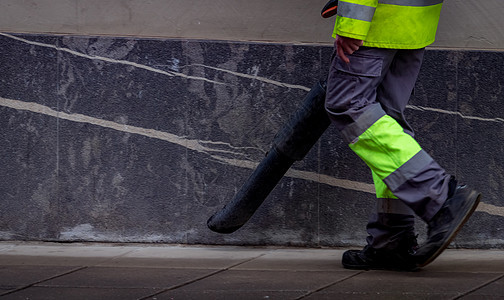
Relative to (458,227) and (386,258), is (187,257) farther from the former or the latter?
(458,227)

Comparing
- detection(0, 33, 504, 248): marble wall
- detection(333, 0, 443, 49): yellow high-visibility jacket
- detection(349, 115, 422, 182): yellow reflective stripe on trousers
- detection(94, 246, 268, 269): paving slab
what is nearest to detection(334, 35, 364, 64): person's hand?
detection(333, 0, 443, 49): yellow high-visibility jacket

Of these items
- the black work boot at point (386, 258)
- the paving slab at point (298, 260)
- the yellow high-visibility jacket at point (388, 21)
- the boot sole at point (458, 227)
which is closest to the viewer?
the boot sole at point (458, 227)

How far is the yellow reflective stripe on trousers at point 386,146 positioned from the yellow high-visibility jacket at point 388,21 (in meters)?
0.35

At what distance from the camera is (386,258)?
389 cm

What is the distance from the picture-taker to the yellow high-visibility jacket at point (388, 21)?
343cm

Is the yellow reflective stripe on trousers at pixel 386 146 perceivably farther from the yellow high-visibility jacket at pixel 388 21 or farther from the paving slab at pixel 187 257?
Answer: the paving slab at pixel 187 257

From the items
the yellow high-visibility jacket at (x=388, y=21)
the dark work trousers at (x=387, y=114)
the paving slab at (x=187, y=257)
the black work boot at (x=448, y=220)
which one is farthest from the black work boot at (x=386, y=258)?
the yellow high-visibility jacket at (x=388, y=21)

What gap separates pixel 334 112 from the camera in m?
3.63

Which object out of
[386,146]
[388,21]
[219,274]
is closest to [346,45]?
[388,21]

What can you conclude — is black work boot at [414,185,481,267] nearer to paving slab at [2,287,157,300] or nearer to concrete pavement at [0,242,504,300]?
concrete pavement at [0,242,504,300]

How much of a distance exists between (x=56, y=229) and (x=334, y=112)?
6.13 ft

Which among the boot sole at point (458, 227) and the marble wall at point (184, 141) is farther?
the marble wall at point (184, 141)

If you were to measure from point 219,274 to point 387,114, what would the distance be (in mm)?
1089

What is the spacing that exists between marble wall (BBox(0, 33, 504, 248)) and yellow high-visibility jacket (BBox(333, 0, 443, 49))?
A: 844mm
